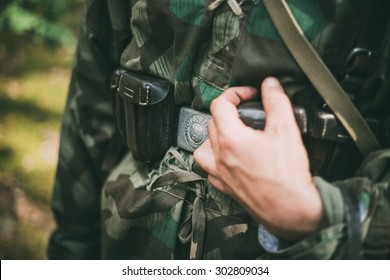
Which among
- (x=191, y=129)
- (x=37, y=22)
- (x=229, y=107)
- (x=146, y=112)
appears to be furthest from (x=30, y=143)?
(x=229, y=107)

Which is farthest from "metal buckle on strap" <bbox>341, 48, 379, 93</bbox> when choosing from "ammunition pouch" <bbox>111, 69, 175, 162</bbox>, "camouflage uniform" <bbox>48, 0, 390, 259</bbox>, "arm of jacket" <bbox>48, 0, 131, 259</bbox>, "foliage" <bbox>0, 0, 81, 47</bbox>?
"foliage" <bbox>0, 0, 81, 47</bbox>

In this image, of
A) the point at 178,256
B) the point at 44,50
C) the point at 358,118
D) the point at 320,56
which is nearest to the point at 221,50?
the point at 320,56

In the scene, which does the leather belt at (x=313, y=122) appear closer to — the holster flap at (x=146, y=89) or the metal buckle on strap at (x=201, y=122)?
the metal buckle on strap at (x=201, y=122)

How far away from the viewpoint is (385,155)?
824 mm

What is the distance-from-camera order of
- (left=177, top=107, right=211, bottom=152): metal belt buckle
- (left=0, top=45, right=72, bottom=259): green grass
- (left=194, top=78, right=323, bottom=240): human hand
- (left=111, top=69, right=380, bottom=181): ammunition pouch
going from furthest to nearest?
(left=0, top=45, right=72, bottom=259): green grass < (left=177, top=107, right=211, bottom=152): metal belt buckle < (left=111, top=69, right=380, bottom=181): ammunition pouch < (left=194, top=78, right=323, bottom=240): human hand

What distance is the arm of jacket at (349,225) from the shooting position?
30.5 inches

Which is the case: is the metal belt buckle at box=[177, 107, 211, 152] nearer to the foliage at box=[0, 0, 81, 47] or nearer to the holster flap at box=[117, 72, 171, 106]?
the holster flap at box=[117, 72, 171, 106]

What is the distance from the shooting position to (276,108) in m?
0.83

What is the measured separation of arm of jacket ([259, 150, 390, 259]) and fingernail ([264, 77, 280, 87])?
218mm

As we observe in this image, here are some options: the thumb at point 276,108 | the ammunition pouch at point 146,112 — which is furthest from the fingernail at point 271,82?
the ammunition pouch at point 146,112

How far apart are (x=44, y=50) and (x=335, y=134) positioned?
10.6 feet

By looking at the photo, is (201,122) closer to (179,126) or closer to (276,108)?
(179,126)

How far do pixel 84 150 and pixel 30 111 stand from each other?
156 centimetres

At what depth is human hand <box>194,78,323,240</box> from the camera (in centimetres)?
77
